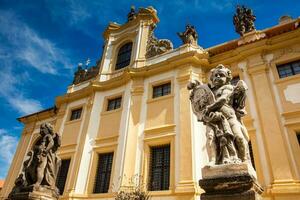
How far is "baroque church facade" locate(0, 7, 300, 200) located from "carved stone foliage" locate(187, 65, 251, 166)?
597 centimetres

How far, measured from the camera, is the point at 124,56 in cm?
1752

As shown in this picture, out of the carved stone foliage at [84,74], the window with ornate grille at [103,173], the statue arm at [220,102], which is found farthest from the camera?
the carved stone foliage at [84,74]

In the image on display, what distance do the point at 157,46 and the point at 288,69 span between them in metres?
8.17

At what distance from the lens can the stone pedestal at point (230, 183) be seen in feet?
10.8

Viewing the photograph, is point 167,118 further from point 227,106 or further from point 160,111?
point 227,106

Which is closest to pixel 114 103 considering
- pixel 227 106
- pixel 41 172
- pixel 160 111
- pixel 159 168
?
pixel 160 111

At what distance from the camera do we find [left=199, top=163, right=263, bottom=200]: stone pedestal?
3.28 m

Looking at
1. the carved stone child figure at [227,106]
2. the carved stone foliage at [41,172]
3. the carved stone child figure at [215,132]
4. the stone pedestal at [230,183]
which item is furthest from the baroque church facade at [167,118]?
the stone pedestal at [230,183]

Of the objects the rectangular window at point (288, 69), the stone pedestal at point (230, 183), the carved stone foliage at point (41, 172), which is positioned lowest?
the stone pedestal at point (230, 183)

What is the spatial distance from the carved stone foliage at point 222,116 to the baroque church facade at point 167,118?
235 inches

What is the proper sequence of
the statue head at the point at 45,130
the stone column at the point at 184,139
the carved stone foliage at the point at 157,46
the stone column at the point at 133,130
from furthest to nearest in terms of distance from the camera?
the carved stone foliage at the point at 157,46, the stone column at the point at 133,130, the stone column at the point at 184,139, the statue head at the point at 45,130

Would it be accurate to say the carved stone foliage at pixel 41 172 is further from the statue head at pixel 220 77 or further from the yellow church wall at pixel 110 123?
the yellow church wall at pixel 110 123

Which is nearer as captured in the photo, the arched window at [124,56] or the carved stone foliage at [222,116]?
the carved stone foliage at [222,116]

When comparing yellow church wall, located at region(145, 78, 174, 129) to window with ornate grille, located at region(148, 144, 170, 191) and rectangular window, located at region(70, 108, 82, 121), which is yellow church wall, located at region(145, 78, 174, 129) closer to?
window with ornate grille, located at region(148, 144, 170, 191)
